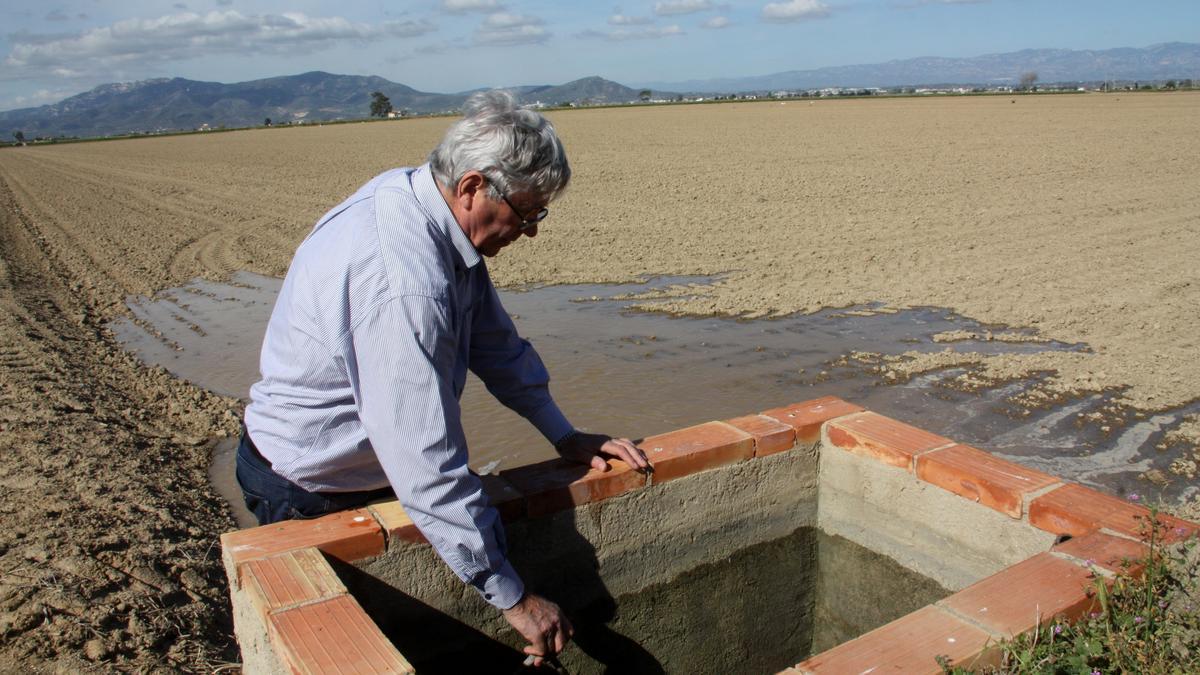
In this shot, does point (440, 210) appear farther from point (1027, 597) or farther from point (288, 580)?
point (1027, 597)

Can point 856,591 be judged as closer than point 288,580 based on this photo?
No

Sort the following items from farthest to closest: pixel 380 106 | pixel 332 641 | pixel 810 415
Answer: pixel 380 106 < pixel 810 415 < pixel 332 641

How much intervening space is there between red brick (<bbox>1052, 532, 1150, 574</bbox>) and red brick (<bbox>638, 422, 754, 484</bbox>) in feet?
3.52

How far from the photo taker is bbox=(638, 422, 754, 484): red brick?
3.02 meters

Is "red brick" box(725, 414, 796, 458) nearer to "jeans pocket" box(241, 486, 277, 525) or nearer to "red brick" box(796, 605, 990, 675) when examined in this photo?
"red brick" box(796, 605, 990, 675)

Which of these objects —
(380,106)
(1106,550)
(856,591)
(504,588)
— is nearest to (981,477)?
(1106,550)

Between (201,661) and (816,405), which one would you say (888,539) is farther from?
(201,661)

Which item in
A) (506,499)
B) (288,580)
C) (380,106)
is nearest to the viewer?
(288,580)

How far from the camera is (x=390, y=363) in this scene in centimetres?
189

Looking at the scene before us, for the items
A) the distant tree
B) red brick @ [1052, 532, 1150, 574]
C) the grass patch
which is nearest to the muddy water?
red brick @ [1052, 532, 1150, 574]

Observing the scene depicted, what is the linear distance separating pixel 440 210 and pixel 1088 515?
6.48 ft

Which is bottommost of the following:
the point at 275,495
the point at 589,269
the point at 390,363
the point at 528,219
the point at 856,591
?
the point at 856,591

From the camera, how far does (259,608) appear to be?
6.74 feet

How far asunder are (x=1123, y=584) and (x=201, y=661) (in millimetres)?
3007
